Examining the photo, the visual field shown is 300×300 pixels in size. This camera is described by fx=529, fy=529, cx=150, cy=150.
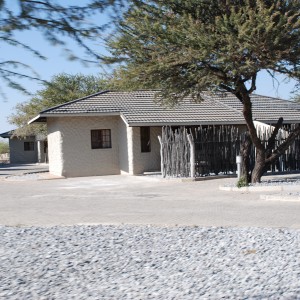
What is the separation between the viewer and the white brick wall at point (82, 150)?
2742cm

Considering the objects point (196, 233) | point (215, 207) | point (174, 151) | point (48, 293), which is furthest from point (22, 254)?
point (174, 151)

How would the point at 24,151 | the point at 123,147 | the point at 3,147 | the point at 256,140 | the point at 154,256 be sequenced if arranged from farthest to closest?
1. the point at 3,147
2. the point at 24,151
3. the point at 123,147
4. the point at 256,140
5. the point at 154,256

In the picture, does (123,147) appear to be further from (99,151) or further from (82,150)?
(82,150)

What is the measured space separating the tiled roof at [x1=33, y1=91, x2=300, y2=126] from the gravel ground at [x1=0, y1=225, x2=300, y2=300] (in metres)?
17.3

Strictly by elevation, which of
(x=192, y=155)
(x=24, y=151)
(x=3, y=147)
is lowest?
(x=192, y=155)

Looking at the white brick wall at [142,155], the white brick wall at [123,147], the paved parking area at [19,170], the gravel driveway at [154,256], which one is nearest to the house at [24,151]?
the paved parking area at [19,170]

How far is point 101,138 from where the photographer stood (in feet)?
93.1

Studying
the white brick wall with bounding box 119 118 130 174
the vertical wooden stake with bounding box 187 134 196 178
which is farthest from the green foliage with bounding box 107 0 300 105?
the white brick wall with bounding box 119 118 130 174

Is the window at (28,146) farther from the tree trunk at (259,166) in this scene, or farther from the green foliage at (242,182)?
the green foliage at (242,182)

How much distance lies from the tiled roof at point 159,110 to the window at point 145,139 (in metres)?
0.87

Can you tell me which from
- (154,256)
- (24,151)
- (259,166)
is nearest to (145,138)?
(259,166)

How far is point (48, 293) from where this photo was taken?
5262 millimetres

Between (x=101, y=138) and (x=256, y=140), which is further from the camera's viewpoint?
(x=101, y=138)

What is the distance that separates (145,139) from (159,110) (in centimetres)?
182
